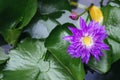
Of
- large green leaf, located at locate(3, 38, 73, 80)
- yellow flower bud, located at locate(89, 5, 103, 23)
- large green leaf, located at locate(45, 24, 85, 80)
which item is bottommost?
large green leaf, located at locate(3, 38, 73, 80)

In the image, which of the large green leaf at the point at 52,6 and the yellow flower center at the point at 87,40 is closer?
the yellow flower center at the point at 87,40

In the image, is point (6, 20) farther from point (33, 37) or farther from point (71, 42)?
point (71, 42)

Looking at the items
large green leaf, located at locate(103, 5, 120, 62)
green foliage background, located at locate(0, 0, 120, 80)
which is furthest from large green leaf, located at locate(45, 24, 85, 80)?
large green leaf, located at locate(103, 5, 120, 62)

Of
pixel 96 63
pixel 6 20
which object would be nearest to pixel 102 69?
pixel 96 63

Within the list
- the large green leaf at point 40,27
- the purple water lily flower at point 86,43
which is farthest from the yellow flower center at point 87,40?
the large green leaf at point 40,27

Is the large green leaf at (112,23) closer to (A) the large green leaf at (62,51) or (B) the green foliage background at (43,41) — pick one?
(B) the green foliage background at (43,41)

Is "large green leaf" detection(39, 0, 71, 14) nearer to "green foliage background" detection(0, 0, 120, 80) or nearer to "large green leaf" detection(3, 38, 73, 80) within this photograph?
"green foliage background" detection(0, 0, 120, 80)

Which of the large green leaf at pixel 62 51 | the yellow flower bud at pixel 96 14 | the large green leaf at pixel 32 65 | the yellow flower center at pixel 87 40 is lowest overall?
the large green leaf at pixel 32 65
